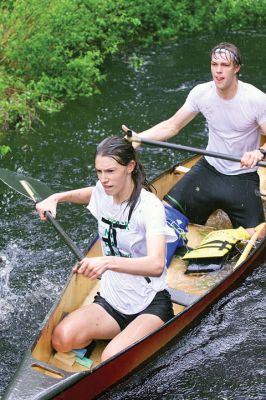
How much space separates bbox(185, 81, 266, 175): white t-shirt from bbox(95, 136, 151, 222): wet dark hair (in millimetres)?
1620

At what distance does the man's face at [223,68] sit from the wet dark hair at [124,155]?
5.01ft

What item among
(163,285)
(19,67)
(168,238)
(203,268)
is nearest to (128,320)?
(163,285)

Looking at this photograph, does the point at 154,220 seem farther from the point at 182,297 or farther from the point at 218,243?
the point at 218,243

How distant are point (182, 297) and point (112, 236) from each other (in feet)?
3.37

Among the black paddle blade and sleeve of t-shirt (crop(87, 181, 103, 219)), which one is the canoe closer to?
the black paddle blade

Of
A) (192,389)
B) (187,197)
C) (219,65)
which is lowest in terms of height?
(192,389)

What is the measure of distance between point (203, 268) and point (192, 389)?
3.63ft

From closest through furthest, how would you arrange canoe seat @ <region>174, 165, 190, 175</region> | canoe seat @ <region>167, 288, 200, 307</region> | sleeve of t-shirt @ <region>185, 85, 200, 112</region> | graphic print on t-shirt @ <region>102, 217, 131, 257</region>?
Result: graphic print on t-shirt @ <region>102, 217, 131, 257</region> < canoe seat @ <region>167, 288, 200, 307</region> < sleeve of t-shirt @ <region>185, 85, 200, 112</region> < canoe seat @ <region>174, 165, 190, 175</region>

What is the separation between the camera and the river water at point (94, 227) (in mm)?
4730

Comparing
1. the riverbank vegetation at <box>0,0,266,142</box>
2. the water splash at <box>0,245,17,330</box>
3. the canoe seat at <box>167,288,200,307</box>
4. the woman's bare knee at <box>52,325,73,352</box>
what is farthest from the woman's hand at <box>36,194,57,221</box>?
the riverbank vegetation at <box>0,0,266,142</box>

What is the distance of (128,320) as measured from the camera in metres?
4.31

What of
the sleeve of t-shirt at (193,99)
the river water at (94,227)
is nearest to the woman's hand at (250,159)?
the sleeve of t-shirt at (193,99)

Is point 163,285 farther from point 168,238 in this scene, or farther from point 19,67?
point 19,67

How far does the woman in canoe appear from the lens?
3893 mm
